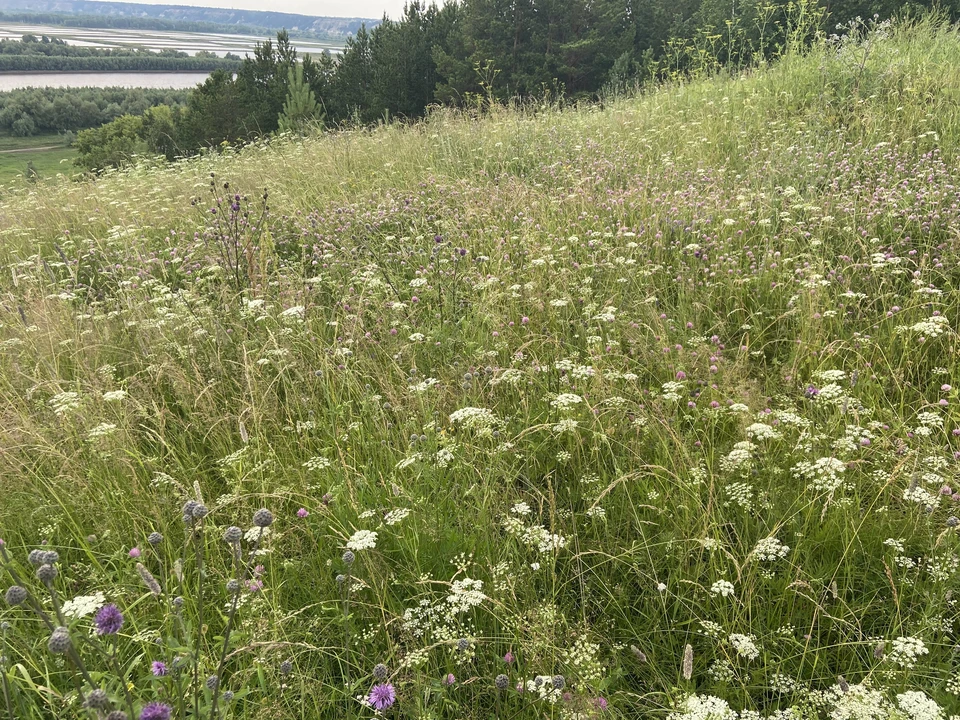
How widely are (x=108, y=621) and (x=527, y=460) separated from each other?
5.21 ft

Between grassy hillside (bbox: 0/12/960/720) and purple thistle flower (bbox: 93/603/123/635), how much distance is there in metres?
0.12

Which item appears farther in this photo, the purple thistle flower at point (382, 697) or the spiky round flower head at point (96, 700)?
the purple thistle flower at point (382, 697)

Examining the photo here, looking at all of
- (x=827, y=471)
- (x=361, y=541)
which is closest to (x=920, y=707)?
(x=827, y=471)

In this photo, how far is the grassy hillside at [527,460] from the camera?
157 centimetres

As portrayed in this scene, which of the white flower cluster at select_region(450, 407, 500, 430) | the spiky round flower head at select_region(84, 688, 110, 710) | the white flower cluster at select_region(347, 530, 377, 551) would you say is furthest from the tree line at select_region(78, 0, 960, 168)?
the spiky round flower head at select_region(84, 688, 110, 710)

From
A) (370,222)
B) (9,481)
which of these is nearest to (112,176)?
(370,222)

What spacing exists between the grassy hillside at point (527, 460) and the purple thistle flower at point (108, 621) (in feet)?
0.39

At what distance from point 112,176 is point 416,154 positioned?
19.0 feet

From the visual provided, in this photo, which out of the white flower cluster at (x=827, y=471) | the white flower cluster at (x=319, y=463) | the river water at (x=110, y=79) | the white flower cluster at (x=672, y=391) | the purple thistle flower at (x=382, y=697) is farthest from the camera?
the river water at (x=110, y=79)

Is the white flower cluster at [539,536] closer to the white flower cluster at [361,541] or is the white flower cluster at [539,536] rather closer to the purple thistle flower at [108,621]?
the white flower cluster at [361,541]

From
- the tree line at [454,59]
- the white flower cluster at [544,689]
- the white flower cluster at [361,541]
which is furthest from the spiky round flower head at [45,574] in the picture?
the tree line at [454,59]

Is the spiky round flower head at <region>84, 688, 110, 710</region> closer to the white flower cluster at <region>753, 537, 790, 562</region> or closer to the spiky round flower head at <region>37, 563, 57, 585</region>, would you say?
the spiky round flower head at <region>37, 563, 57, 585</region>

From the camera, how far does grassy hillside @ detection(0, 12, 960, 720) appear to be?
1569 mm

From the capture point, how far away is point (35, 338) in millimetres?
3357
